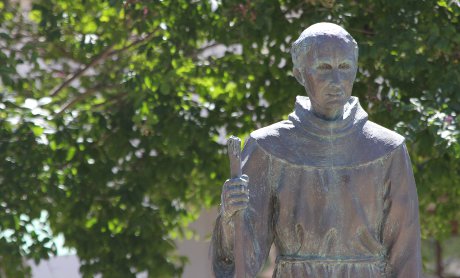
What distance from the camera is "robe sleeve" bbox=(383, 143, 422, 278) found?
5.57m

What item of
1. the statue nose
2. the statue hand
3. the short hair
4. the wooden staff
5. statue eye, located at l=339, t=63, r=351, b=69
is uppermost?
the short hair

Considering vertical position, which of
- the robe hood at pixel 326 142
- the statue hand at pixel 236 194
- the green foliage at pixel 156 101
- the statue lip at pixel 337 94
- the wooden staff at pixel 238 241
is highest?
the green foliage at pixel 156 101

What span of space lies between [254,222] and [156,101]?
18.4ft

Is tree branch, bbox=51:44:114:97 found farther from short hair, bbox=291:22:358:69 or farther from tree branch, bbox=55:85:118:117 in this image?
short hair, bbox=291:22:358:69

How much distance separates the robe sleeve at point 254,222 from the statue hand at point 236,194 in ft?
0.70

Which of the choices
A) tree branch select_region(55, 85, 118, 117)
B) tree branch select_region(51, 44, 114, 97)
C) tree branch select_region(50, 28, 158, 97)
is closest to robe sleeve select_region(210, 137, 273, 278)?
tree branch select_region(55, 85, 118, 117)

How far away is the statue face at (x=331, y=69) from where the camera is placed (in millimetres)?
5477

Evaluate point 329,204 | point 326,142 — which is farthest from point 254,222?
point 326,142

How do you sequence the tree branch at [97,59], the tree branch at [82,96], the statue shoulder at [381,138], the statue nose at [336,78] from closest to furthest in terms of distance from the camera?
the statue nose at [336,78]
the statue shoulder at [381,138]
the tree branch at [82,96]
the tree branch at [97,59]

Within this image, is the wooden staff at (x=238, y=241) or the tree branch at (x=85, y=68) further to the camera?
the tree branch at (x=85, y=68)

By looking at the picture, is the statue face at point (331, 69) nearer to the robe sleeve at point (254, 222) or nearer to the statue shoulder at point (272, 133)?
the statue shoulder at point (272, 133)

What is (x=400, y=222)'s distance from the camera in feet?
18.3

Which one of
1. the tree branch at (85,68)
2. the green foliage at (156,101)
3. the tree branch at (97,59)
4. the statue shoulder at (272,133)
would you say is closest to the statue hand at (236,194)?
the statue shoulder at (272,133)

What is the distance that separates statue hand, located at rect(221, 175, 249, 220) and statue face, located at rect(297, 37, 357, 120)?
52 cm
